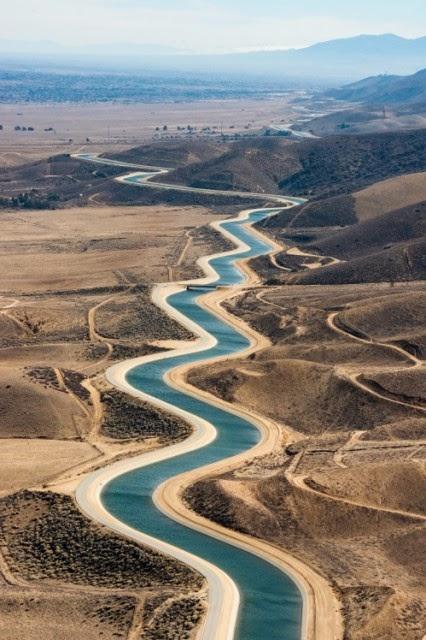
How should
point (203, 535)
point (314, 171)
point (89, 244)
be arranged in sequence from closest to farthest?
point (203, 535)
point (89, 244)
point (314, 171)

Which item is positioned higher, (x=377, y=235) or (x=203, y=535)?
(x=377, y=235)

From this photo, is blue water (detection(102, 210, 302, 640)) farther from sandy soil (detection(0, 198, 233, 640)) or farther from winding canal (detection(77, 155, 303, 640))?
sandy soil (detection(0, 198, 233, 640))

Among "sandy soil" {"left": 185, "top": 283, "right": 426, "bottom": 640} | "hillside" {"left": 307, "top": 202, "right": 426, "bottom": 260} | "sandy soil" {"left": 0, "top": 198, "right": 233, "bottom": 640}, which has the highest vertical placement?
"hillside" {"left": 307, "top": 202, "right": 426, "bottom": 260}

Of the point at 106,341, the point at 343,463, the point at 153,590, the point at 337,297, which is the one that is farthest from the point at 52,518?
the point at 337,297

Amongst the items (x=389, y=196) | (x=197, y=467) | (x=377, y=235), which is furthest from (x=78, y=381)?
(x=389, y=196)

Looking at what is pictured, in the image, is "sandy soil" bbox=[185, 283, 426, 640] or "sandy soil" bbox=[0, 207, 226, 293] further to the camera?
"sandy soil" bbox=[0, 207, 226, 293]

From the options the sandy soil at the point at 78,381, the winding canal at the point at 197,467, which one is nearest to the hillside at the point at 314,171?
the sandy soil at the point at 78,381

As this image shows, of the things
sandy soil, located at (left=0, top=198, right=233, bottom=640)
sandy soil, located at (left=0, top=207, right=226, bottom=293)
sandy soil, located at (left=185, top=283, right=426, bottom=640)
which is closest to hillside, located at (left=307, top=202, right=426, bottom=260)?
sandy soil, located at (left=0, top=198, right=233, bottom=640)

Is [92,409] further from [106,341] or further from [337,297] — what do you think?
[337,297]

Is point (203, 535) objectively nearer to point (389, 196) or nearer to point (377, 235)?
point (377, 235)
